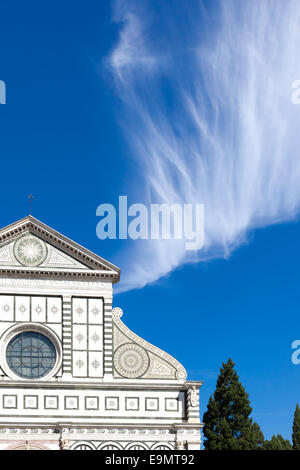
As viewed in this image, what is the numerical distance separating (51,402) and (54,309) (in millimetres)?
4643

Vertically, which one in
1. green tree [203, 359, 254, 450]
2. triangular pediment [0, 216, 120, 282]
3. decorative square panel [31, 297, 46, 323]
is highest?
triangular pediment [0, 216, 120, 282]

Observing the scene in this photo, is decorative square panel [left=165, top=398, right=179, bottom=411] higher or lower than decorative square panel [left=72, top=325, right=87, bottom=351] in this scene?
lower

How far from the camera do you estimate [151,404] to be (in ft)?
155

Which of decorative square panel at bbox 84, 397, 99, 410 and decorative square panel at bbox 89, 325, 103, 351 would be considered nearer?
decorative square panel at bbox 84, 397, 99, 410

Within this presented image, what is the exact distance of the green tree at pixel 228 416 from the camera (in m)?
49.1

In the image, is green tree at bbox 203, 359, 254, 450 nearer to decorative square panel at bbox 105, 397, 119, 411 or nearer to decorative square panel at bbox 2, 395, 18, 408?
decorative square panel at bbox 105, 397, 119, 411

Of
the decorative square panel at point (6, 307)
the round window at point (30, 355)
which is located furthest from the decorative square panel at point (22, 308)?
the round window at point (30, 355)

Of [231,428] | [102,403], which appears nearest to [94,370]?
[102,403]

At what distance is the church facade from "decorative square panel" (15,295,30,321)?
A: 0.16 ft

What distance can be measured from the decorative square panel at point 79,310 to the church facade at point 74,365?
0.05m

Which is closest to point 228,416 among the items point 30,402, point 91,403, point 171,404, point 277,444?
point 171,404

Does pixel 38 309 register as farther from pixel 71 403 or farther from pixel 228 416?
pixel 228 416

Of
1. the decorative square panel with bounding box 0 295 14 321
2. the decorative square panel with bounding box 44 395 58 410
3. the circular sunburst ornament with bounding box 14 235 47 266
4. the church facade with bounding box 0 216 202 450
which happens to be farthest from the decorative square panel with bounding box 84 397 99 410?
the circular sunburst ornament with bounding box 14 235 47 266

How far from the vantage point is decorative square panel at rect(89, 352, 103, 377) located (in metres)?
47.4
